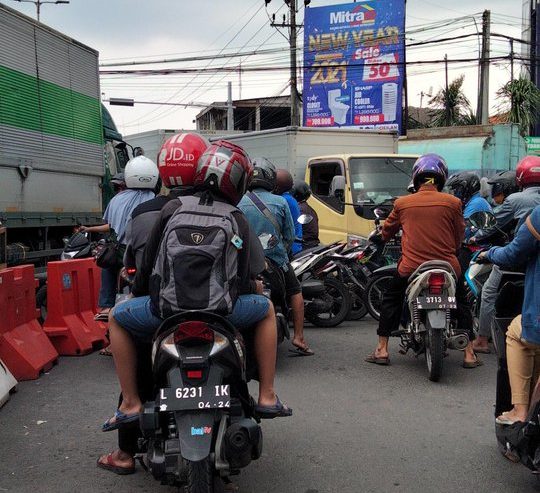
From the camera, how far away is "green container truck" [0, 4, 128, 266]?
26.8 ft

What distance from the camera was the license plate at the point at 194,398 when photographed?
276cm

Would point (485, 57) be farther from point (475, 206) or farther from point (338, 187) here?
point (475, 206)

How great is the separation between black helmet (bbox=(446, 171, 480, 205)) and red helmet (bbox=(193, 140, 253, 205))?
4223mm

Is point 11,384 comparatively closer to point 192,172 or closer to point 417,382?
point 192,172

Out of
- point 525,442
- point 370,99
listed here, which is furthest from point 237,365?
point 370,99

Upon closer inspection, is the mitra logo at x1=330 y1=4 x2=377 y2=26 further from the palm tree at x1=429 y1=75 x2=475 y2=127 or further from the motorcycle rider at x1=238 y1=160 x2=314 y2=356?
the motorcycle rider at x1=238 y1=160 x2=314 y2=356

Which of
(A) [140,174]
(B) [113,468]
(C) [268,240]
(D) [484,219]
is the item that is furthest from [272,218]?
(B) [113,468]

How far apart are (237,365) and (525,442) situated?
1.45 meters

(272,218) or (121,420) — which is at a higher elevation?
(272,218)

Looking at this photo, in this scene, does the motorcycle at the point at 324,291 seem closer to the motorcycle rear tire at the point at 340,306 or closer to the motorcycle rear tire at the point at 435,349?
the motorcycle rear tire at the point at 340,306

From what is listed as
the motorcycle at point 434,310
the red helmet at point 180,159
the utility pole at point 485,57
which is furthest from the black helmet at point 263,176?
the utility pole at point 485,57

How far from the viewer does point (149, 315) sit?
311 cm

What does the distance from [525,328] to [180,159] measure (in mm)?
2022

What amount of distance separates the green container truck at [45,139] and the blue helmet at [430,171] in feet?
15.4
